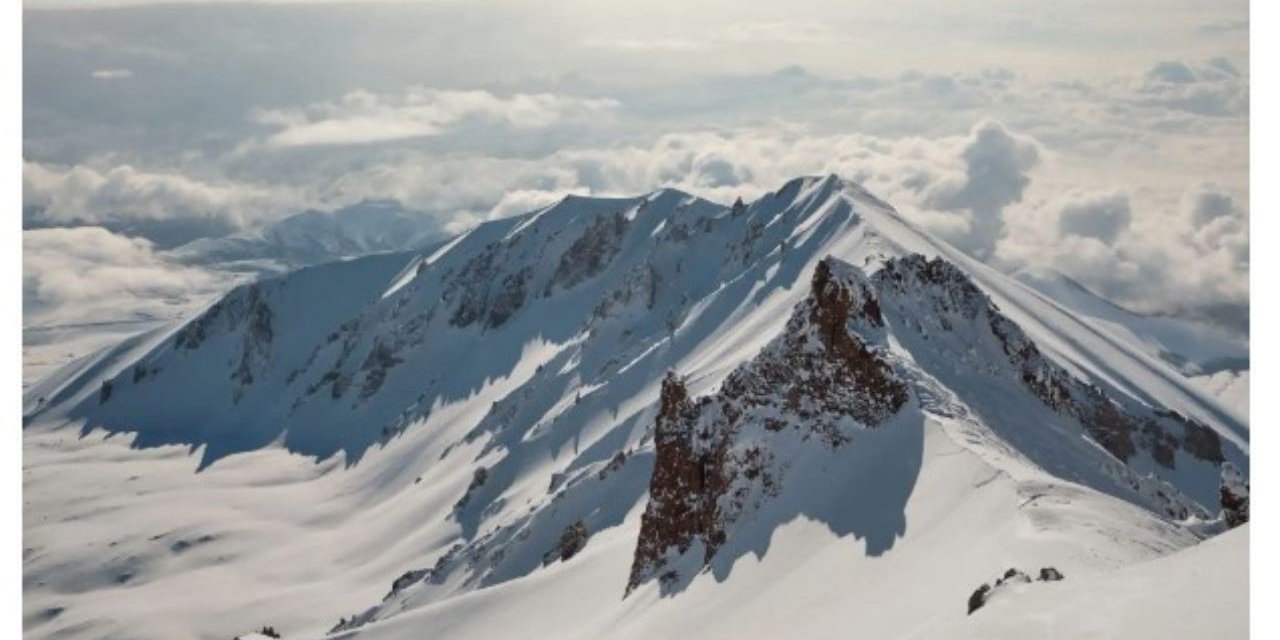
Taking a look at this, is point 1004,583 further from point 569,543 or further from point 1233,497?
point 569,543

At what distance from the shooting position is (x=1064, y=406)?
108 metres

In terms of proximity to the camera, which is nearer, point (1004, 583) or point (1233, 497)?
point (1004, 583)

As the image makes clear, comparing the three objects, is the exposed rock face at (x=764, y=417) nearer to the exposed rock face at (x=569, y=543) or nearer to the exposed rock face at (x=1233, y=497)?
the exposed rock face at (x=1233, y=497)

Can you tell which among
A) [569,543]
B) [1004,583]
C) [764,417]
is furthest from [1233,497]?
[569,543]

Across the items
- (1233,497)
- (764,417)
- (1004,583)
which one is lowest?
(1004,583)

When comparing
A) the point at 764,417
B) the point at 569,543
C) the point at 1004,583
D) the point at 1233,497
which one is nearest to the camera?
the point at 1004,583

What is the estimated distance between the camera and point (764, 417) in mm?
86812

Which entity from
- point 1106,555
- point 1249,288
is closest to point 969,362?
point 1106,555

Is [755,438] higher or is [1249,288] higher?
[1249,288]

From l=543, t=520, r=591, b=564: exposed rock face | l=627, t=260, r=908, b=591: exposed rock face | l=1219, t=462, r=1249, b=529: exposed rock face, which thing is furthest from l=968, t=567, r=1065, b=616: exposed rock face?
l=543, t=520, r=591, b=564: exposed rock face

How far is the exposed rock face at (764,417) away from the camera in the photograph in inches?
3265

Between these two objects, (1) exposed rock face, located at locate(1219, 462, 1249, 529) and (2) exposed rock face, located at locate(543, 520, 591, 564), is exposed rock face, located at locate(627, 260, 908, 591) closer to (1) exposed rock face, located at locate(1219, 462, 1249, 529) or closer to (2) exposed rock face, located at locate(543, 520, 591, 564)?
(1) exposed rock face, located at locate(1219, 462, 1249, 529)
